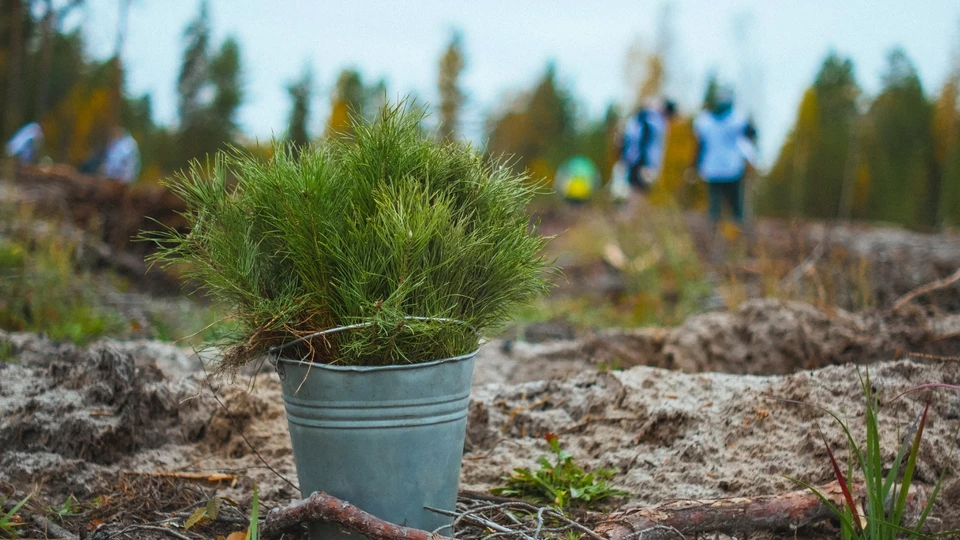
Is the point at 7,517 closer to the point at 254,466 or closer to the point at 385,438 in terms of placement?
the point at 254,466

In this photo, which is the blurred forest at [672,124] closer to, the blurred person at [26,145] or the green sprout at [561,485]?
the blurred person at [26,145]

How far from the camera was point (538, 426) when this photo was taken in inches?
123

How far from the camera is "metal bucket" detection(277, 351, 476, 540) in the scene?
195 cm

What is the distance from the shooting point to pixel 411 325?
6.25 feet

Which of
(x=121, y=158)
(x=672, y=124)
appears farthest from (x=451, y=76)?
(x=121, y=158)

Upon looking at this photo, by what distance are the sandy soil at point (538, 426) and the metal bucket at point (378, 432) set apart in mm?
386

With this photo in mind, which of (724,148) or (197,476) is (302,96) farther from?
(197,476)

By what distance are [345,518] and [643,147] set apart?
9.29 metres

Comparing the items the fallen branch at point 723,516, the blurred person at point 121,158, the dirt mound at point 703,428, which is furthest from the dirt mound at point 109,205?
the fallen branch at point 723,516

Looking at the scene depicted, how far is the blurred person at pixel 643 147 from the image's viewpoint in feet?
34.3

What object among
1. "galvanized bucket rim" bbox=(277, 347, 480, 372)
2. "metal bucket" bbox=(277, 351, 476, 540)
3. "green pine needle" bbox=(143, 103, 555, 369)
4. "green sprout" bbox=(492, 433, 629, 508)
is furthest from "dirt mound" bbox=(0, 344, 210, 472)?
A: "green sprout" bbox=(492, 433, 629, 508)

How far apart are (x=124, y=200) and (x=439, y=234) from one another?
8.35 m

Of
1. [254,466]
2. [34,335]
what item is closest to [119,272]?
[34,335]

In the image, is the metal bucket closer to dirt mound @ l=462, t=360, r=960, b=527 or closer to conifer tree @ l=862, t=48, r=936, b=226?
dirt mound @ l=462, t=360, r=960, b=527
